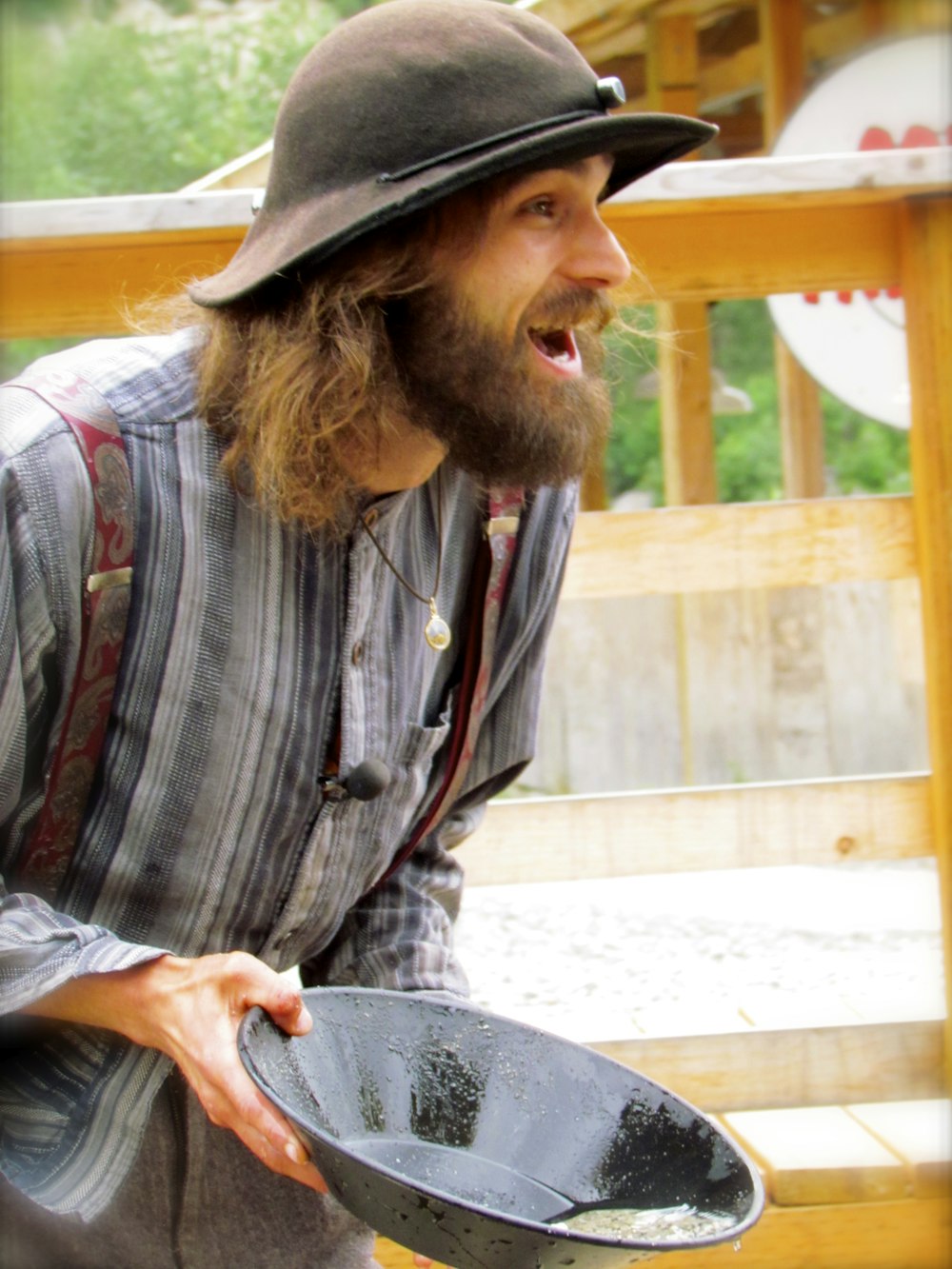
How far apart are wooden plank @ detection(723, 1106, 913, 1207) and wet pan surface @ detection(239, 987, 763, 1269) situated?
857 millimetres

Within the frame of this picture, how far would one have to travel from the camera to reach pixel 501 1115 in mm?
1630

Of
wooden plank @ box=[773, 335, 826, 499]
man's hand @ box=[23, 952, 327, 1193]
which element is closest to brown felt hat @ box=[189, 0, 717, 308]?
man's hand @ box=[23, 952, 327, 1193]

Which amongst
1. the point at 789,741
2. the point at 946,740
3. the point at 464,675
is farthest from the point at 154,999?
the point at 789,741

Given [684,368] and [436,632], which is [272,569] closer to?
[436,632]

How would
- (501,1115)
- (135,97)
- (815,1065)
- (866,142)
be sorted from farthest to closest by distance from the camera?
(135,97) < (866,142) < (815,1065) < (501,1115)

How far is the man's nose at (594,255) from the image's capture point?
65.7 inches

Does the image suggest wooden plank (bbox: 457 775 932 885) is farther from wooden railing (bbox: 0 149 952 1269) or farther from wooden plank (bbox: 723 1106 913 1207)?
wooden plank (bbox: 723 1106 913 1207)

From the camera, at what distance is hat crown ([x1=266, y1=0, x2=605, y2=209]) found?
5.12 feet

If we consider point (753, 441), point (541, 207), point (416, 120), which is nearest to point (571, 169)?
point (541, 207)

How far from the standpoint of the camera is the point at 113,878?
1.62 metres

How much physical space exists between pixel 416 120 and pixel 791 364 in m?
5.64

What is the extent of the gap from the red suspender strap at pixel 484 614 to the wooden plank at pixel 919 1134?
986 mm

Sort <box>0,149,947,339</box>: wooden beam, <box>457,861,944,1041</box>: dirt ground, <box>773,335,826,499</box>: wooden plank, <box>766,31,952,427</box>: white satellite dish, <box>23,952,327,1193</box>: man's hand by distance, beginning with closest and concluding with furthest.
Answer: <box>23,952,327,1193</box>: man's hand < <box>0,149,947,339</box>: wooden beam < <box>457,861,944,1041</box>: dirt ground < <box>766,31,952,427</box>: white satellite dish < <box>773,335,826,499</box>: wooden plank

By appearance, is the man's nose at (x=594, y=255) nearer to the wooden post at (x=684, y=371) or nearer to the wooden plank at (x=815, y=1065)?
the wooden plank at (x=815, y=1065)
